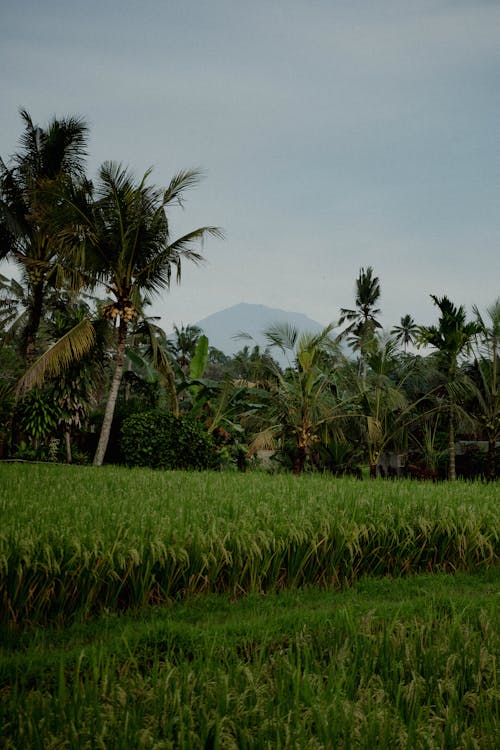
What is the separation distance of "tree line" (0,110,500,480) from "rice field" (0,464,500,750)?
5.96m

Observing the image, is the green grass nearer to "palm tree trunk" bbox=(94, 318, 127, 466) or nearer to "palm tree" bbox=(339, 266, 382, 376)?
"palm tree trunk" bbox=(94, 318, 127, 466)

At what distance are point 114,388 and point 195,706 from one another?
37.6ft

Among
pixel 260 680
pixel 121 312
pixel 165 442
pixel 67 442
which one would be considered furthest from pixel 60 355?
pixel 260 680

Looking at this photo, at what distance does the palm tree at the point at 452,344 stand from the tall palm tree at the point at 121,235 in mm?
6154

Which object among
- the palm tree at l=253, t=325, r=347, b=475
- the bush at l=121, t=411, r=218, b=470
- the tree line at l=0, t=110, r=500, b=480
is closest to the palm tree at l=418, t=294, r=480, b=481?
the tree line at l=0, t=110, r=500, b=480

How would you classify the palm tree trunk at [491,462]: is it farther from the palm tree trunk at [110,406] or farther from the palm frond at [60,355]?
the palm frond at [60,355]

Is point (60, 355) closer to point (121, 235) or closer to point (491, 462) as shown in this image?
point (121, 235)

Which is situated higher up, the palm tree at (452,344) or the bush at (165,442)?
the palm tree at (452,344)

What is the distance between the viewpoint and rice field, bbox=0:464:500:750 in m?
2.41

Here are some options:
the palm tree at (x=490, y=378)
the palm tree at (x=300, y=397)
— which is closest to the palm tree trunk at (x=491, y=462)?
the palm tree at (x=490, y=378)

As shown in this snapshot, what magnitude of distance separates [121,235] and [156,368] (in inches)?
123

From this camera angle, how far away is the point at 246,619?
4184 millimetres

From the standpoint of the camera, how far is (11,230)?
15594 millimetres

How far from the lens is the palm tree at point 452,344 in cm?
1490
